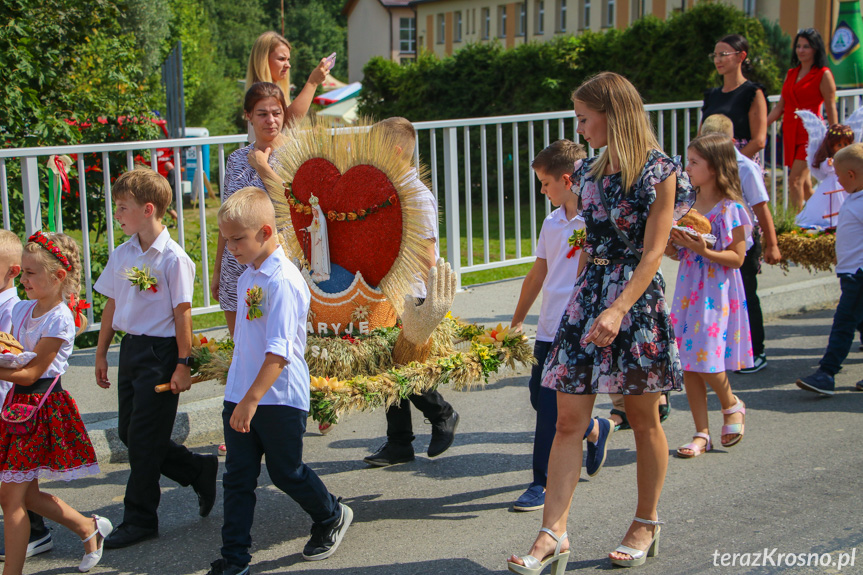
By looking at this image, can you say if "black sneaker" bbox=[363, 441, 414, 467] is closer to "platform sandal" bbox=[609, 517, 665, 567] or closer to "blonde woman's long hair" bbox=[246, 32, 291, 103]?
"platform sandal" bbox=[609, 517, 665, 567]

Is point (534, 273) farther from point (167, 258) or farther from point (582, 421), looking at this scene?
point (167, 258)

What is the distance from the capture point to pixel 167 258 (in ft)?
11.4

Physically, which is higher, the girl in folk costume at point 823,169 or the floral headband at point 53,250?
the girl in folk costume at point 823,169

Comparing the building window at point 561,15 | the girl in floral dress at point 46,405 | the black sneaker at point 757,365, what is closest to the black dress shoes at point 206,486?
the girl in floral dress at point 46,405

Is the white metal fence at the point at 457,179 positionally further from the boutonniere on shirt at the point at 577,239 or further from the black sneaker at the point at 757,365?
the boutonniere on shirt at the point at 577,239

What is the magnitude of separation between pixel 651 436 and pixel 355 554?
1243mm

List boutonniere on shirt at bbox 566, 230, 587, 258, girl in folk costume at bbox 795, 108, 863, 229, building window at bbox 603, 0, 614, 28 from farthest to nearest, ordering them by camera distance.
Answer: building window at bbox 603, 0, 614, 28 → girl in folk costume at bbox 795, 108, 863, 229 → boutonniere on shirt at bbox 566, 230, 587, 258

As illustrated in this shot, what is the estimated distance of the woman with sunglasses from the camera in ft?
20.7

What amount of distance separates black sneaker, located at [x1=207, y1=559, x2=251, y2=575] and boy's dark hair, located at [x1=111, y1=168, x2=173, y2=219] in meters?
1.42

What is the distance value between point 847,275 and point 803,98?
282 cm

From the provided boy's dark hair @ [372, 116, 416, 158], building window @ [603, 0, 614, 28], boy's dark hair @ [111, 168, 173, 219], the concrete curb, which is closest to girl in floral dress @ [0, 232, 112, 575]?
boy's dark hair @ [111, 168, 173, 219]

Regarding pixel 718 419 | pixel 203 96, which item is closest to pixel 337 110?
pixel 203 96

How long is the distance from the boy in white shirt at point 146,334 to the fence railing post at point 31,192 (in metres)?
2.33

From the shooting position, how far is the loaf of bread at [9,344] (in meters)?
3.08
